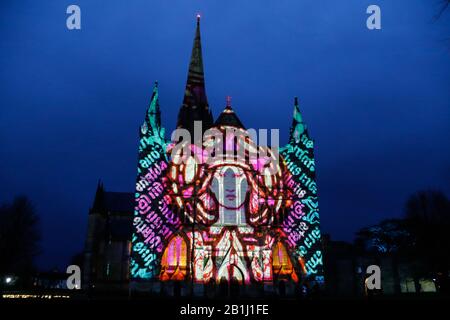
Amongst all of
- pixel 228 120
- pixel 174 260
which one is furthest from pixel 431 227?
pixel 174 260

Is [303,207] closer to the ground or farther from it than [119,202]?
closer to the ground

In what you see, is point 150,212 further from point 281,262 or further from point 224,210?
point 281,262

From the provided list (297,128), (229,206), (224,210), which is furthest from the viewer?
(297,128)

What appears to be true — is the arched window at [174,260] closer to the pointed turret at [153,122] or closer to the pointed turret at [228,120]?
the pointed turret at [153,122]

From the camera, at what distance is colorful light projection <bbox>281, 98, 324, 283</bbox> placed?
122 ft

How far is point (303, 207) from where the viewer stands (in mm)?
39219

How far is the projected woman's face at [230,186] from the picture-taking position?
3766 centimetres

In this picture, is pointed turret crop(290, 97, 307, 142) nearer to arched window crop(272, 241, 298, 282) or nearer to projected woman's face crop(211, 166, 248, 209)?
projected woman's face crop(211, 166, 248, 209)

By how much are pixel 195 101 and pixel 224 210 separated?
18.3 m

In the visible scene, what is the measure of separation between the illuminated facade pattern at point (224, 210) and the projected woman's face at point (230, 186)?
0.10 meters

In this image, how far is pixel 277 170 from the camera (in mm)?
40281

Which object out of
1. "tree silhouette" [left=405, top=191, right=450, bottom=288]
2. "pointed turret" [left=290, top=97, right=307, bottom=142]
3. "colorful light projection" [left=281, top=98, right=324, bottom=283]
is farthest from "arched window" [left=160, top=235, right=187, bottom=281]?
"tree silhouette" [left=405, top=191, right=450, bottom=288]

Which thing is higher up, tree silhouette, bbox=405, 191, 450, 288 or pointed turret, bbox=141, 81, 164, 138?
pointed turret, bbox=141, 81, 164, 138

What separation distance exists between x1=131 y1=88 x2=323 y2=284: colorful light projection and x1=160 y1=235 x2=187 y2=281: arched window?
9cm
